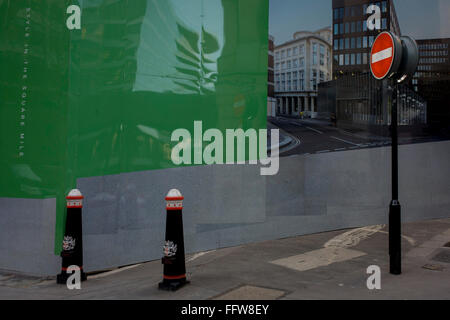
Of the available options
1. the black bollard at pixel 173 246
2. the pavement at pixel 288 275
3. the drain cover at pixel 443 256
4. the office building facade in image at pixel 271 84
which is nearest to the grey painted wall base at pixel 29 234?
the pavement at pixel 288 275

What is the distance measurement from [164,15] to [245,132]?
2.02 m

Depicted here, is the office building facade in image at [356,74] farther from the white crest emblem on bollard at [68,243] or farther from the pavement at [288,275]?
the white crest emblem on bollard at [68,243]

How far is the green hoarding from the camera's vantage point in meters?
5.30

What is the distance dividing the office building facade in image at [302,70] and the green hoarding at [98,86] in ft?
3.52

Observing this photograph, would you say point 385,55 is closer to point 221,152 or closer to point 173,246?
point 221,152

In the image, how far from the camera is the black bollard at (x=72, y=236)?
4895 millimetres

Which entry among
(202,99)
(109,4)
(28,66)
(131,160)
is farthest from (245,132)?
(28,66)

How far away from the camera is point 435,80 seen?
7.88 meters

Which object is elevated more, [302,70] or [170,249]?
[302,70]

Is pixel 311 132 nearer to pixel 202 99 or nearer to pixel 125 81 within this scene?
pixel 202 99

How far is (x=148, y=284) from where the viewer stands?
4816mm

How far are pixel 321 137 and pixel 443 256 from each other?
2437 millimetres

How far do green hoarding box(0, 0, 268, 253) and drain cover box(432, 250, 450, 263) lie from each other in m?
3.48

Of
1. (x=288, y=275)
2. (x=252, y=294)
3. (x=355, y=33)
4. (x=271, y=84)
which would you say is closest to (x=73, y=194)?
(x=252, y=294)
